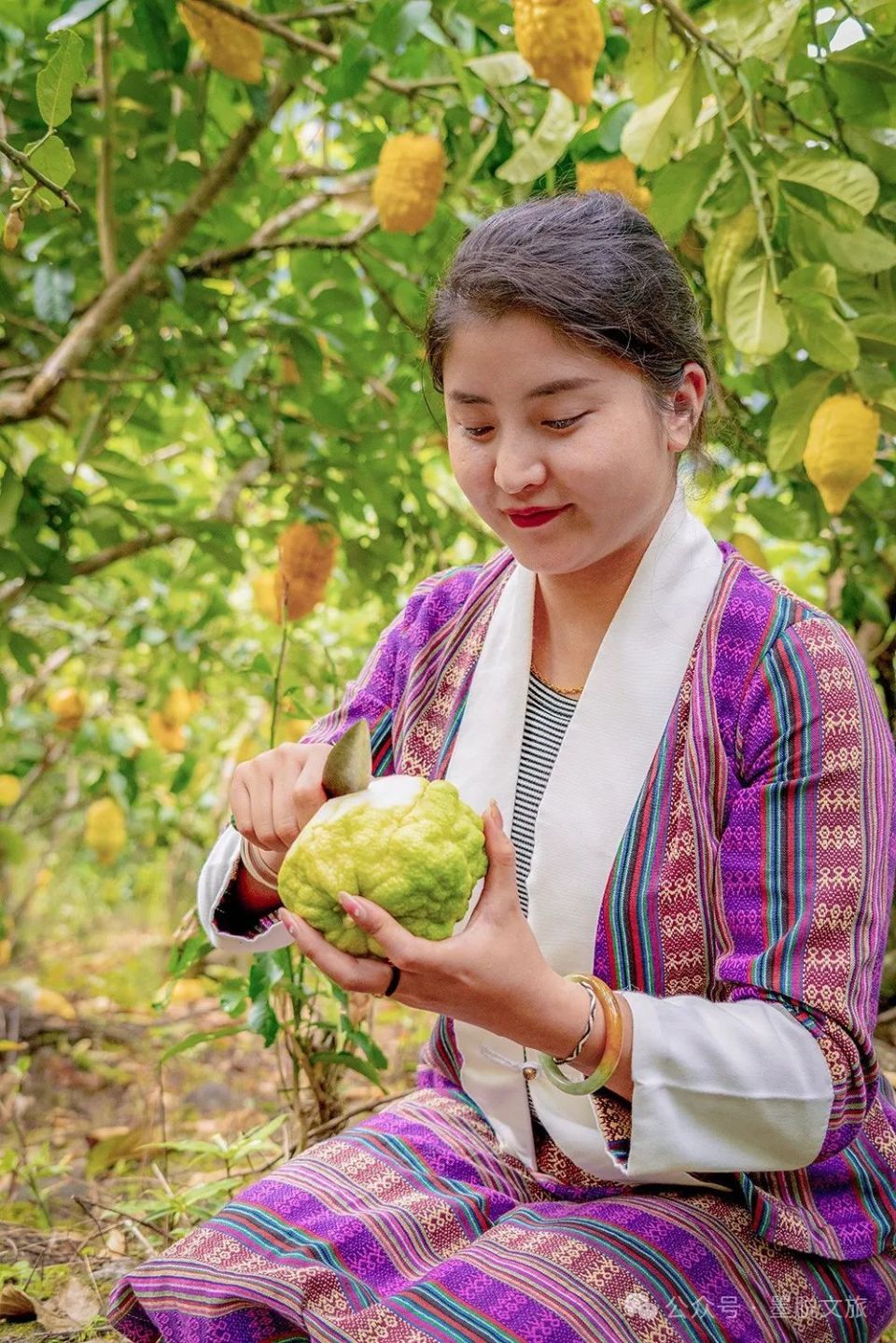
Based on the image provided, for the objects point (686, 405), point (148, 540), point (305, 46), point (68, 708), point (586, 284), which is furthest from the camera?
point (68, 708)

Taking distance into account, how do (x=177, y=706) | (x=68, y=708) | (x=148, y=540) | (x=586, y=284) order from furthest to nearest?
(x=177, y=706)
(x=68, y=708)
(x=148, y=540)
(x=586, y=284)

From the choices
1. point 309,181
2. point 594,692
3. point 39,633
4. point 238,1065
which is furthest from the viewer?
point 39,633

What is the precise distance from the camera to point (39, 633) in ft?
12.5

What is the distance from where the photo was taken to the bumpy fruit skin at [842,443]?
5.16 ft

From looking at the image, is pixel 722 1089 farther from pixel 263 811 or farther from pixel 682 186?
pixel 682 186

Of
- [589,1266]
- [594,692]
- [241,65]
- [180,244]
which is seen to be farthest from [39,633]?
[589,1266]

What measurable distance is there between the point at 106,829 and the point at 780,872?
244 centimetres

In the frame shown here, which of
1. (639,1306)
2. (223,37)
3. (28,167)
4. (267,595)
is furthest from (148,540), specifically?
(639,1306)

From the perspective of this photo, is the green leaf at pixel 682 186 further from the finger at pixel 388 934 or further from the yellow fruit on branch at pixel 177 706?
the yellow fruit on branch at pixel 177 706

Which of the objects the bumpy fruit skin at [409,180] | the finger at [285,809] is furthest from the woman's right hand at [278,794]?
the bumpy fruit skin at [409,180]

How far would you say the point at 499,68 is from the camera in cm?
178

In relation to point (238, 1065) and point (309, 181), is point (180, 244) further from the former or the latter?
point (238, 1065)

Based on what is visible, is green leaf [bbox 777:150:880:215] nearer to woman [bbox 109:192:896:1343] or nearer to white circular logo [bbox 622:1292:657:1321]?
woman [bbox 109:192:896:1343]

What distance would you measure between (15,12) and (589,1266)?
6.26 ft
